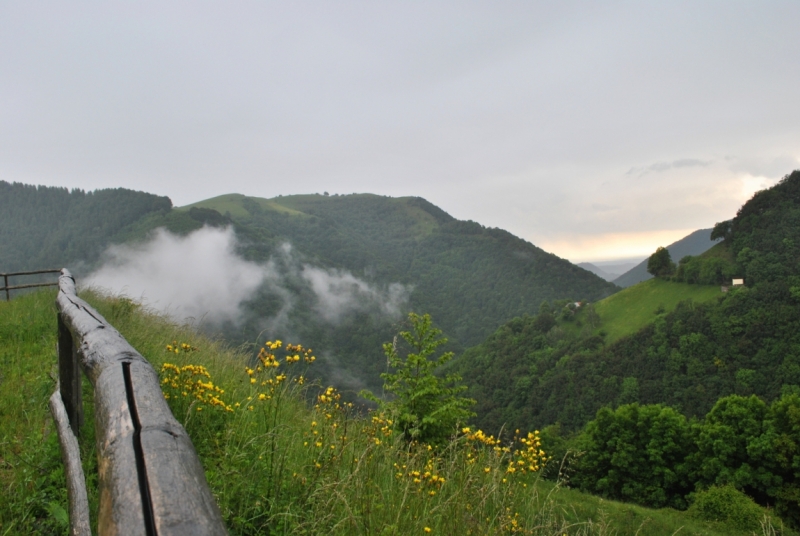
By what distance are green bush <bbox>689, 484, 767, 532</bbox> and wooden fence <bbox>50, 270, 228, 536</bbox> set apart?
94.8 ft

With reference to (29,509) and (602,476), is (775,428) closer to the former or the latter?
(602,476)

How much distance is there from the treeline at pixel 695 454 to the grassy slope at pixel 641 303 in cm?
6493

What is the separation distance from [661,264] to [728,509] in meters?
96.3

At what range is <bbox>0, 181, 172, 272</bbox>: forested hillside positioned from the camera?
152 m

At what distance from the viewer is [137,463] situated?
1.09 metres

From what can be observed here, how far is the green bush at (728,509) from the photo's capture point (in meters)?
22.6

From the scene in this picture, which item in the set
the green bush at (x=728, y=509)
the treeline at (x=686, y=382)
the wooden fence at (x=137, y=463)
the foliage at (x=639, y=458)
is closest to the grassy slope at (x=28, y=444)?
the wooden fence at (x=137, y=463)

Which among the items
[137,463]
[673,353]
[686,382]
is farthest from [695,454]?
[673,353]

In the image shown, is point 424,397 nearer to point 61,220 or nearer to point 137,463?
point 137,463

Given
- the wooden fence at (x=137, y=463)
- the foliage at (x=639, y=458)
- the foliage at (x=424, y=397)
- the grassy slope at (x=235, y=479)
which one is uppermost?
the wooden fence at (x=137, y=463)

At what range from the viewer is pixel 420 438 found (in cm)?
1109

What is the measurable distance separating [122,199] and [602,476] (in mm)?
194775

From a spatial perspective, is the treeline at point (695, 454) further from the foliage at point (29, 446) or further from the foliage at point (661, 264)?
the foliage at point (661, 264)

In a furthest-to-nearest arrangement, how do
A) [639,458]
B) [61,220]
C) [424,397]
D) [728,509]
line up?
[61,220] < [639,458] < [728,509] < [424,397]
